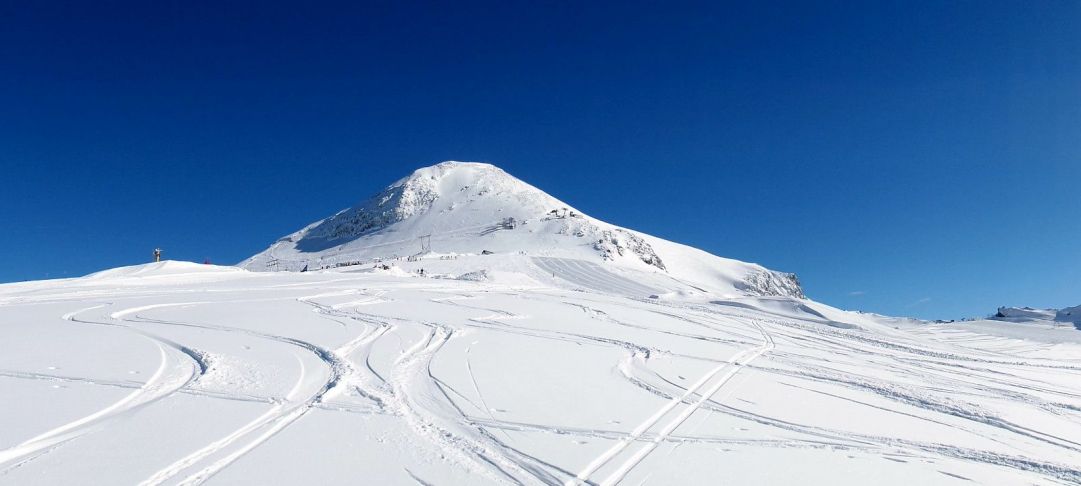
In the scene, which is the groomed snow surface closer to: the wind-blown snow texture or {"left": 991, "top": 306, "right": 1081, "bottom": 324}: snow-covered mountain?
the wind-blown snow texture

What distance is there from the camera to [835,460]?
552cm

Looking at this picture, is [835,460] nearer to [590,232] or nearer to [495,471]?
[495,471]

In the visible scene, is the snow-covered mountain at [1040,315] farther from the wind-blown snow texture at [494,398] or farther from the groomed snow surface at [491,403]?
the groomed snow surface at [491,403]

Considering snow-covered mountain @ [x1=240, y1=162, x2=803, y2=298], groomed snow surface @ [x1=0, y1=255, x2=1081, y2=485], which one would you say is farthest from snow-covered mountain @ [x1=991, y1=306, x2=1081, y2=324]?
snow-covered mountain @ [x1=240, y1=162, x2=803, y2=298]

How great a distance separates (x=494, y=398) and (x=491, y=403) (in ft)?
0.76

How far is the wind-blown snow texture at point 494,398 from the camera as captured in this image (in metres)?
4.95

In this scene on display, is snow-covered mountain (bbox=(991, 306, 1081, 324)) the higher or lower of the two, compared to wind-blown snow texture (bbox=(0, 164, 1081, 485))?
lower

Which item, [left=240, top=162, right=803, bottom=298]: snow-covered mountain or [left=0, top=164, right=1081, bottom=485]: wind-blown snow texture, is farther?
[left=240, top=162, right=803, bottom=298]: snow-covered mountain

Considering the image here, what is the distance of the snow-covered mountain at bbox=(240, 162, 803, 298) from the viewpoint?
72125 mm

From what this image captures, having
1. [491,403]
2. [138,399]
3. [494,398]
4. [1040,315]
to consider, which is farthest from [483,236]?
[138,399]

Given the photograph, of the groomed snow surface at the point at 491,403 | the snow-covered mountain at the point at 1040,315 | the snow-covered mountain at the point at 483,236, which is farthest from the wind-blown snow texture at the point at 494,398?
the snow-covered mountain at the point at 483,236

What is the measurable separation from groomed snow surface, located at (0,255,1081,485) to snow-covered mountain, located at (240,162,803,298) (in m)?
37.2

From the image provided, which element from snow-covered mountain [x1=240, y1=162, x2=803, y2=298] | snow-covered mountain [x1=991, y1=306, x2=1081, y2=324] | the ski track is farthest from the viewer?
snow-covered mountain [x1=240, y1=162, x2=803, y2=298]

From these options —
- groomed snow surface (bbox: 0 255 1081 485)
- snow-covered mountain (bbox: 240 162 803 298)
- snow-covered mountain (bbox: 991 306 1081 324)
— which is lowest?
snow-covered mountain (bbox: 991 306 1081 324)
